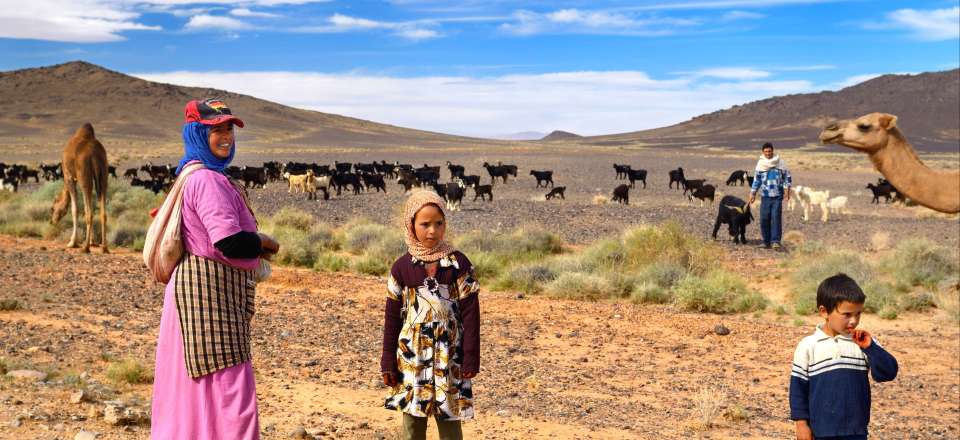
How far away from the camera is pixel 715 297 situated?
40.1 feet

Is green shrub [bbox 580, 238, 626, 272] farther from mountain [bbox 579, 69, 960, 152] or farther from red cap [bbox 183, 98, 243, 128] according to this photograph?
mountain [bbox 579, 69, 960, 152]

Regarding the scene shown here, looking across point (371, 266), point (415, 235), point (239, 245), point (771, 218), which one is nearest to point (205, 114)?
point (239, 245)

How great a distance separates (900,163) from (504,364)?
3.93 m

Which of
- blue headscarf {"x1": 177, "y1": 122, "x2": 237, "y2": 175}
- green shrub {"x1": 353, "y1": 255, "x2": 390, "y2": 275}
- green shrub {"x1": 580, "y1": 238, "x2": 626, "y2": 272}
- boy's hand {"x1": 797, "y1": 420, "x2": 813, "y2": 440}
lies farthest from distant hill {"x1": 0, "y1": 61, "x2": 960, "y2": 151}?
boy's hand {"x1": 797, "y1": 420, "x2": 813, "y2": 440}

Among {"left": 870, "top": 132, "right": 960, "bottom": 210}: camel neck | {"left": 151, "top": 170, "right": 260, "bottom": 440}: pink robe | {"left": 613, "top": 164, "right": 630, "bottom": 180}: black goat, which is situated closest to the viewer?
{"left": 151, "top": 170, "right": 260, "bottom": 440}: pink robe

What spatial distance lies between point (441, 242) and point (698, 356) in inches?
224

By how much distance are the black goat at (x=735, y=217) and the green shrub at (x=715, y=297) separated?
537cm

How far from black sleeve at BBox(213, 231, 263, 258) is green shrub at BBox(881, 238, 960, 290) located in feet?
38.8

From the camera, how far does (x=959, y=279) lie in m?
13.3

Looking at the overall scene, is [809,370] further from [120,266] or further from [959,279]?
[120,266]

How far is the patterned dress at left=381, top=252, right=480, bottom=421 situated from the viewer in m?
4.51

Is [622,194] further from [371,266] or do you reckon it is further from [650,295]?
[650,295]

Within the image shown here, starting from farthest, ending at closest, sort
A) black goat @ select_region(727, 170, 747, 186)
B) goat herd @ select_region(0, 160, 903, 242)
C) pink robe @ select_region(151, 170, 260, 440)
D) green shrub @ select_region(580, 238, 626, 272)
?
black goat @ select_region(727, 170, 747, 186), goat herd @ select_region(0, 160, 903, 242), green shrub @ select_region(580, 238, 626, 272), pink robe @ select_region(151, 170, 260, 440)

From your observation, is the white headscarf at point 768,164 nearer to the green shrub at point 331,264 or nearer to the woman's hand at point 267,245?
the green shrub at point 331,264
